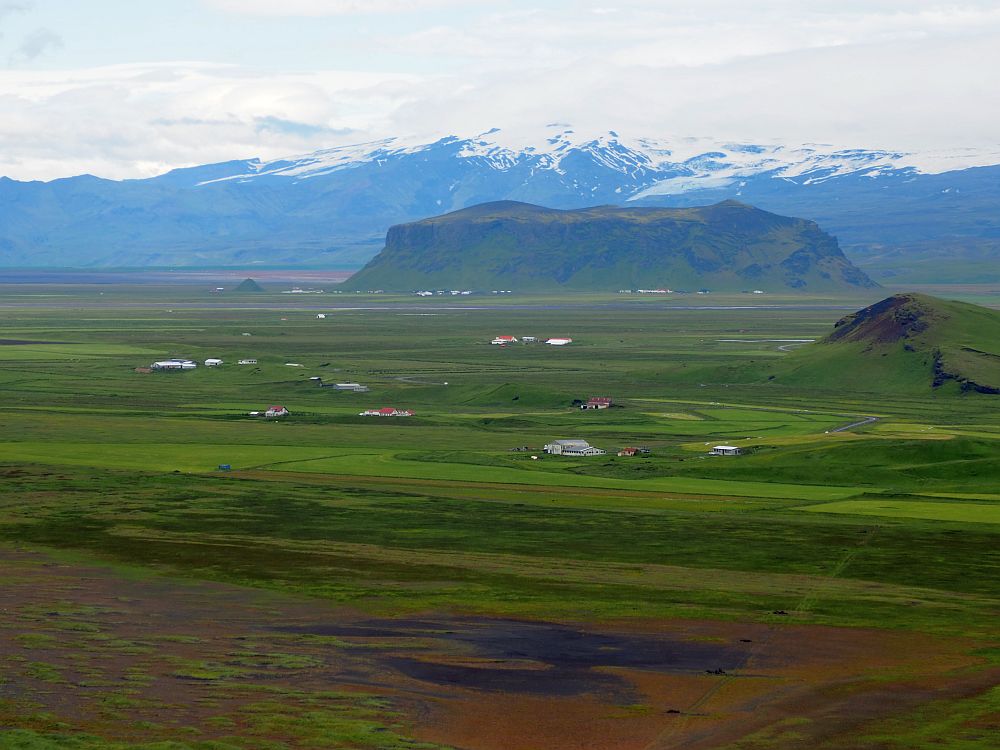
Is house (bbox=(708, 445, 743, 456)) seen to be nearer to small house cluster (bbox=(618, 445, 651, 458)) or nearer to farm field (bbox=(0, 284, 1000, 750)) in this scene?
farm field (bbox=(0, 284, 1000, 750))

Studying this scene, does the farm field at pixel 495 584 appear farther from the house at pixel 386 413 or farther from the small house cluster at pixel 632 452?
the house at pixel 386 413

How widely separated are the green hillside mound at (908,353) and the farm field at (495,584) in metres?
35.8

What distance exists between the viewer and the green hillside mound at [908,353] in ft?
569

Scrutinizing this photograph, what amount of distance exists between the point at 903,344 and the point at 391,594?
130382mm

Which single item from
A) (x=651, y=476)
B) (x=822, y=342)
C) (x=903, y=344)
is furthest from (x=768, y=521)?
Answer: (x=822, y=342)

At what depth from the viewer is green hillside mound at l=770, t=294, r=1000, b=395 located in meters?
173

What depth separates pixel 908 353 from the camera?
18262 cm

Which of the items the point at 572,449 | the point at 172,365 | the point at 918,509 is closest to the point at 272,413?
the point at 572,449

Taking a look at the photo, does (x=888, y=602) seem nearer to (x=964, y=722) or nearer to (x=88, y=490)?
(x=964, y=722)

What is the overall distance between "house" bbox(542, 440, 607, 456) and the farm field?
6.73ft

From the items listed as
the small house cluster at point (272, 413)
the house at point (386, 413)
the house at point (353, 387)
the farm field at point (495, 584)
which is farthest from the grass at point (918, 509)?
the house at point (353, 387)

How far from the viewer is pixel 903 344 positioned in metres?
185

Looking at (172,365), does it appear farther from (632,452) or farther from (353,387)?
(632,452)

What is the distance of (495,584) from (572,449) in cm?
4677
